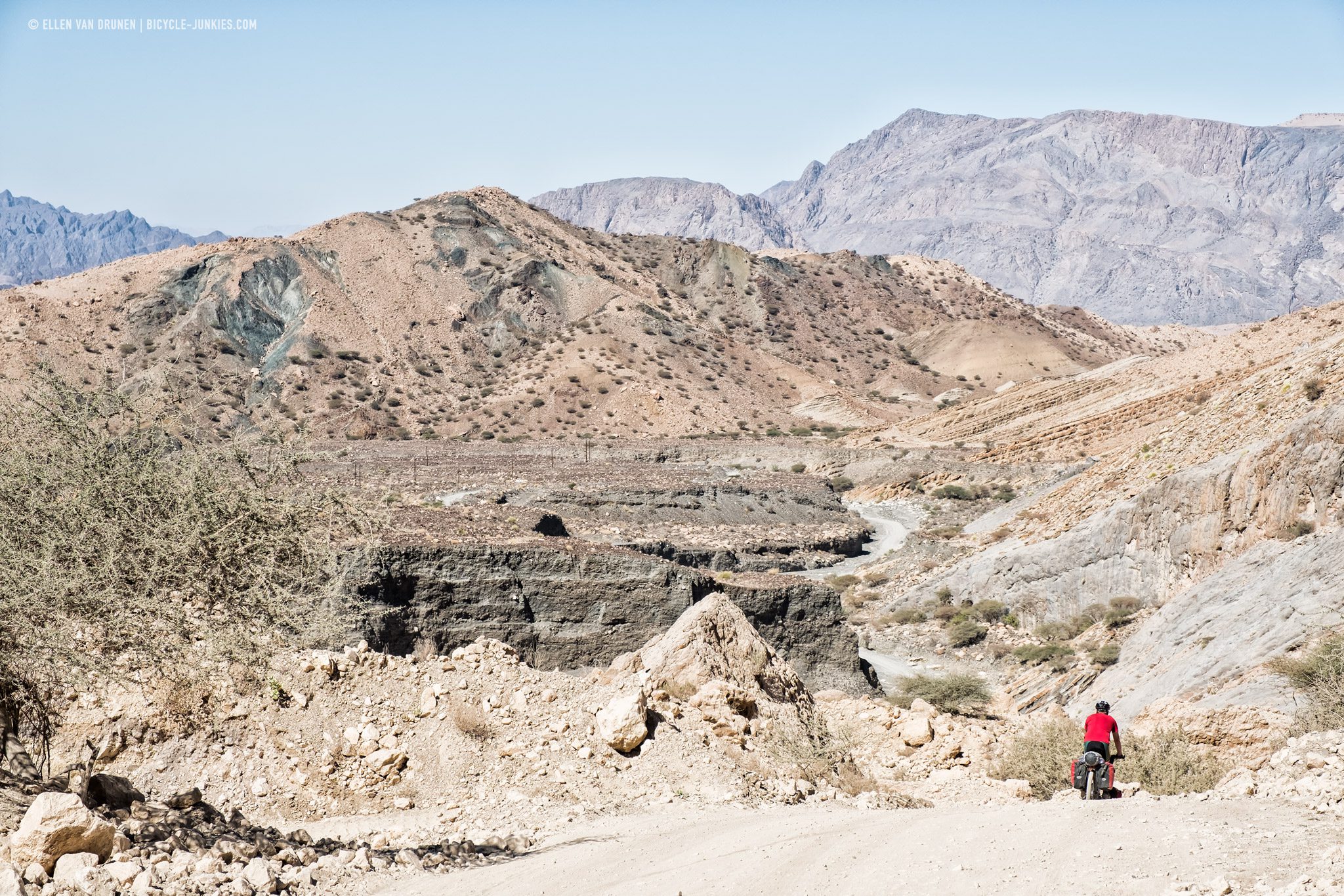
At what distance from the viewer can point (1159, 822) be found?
8562 millimetres

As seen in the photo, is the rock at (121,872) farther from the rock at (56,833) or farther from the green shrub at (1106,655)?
the green shrub at (1106,655)

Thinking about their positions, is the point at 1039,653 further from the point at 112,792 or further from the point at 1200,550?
the point at 112,792

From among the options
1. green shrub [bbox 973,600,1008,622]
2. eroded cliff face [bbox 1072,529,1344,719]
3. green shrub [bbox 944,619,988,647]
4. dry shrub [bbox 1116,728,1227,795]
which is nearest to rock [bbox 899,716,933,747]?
dry shrub [bbox 1116,728,1227,795]

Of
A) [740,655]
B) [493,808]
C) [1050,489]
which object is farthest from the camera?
[1050,489]

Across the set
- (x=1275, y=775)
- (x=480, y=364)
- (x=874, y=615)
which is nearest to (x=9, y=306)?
(x=480, y=364)

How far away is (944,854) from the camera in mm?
8492

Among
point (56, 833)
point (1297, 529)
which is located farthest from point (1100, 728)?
point (1297, 529)

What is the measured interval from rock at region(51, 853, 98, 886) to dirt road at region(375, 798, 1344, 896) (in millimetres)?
2076

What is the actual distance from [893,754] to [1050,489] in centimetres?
2359

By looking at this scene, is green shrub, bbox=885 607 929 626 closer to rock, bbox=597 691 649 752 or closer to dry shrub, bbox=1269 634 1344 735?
dry shrub, bbox=1269 634 1344 735

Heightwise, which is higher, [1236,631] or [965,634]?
[1236,631]

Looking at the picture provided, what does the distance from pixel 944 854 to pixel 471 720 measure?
564 cm

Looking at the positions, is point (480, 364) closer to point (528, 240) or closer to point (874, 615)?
point (528, 240)

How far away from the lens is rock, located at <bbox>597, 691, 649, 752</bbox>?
12.0m
